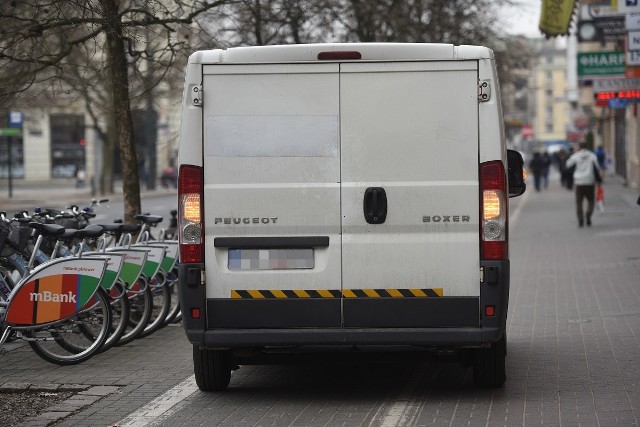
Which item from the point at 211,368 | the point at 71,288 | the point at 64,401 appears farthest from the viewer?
the point at 71,288

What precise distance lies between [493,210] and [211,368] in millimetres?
2072

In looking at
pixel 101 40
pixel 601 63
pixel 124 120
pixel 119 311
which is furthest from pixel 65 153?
pixel 119 311

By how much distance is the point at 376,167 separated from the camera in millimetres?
7750

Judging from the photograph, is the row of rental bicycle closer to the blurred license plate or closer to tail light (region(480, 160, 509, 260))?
the blurred license plate

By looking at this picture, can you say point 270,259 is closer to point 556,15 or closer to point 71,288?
point 71,288

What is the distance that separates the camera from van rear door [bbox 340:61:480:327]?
7.71 metres

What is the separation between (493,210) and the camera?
770cm

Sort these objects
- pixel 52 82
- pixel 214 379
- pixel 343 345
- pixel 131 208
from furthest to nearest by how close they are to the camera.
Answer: pixel 131 208
pixel 52 82
pixel 214 379
pixel 343 345

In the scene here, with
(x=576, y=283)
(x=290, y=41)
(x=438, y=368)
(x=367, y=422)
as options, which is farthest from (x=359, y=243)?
(x=290, y=41)

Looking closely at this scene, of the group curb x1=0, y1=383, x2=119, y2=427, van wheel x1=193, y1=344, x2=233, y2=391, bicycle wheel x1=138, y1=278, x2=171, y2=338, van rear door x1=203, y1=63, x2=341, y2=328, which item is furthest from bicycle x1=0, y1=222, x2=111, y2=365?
van rear door x1=203, y1=63, x2=341, y2=328

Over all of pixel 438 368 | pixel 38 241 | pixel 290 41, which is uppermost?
pixel 290 41

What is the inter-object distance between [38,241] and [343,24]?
18080 millimetres

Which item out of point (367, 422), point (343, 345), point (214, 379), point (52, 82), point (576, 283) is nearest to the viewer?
point (367, 422)

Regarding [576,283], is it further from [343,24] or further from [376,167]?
[343,24]
